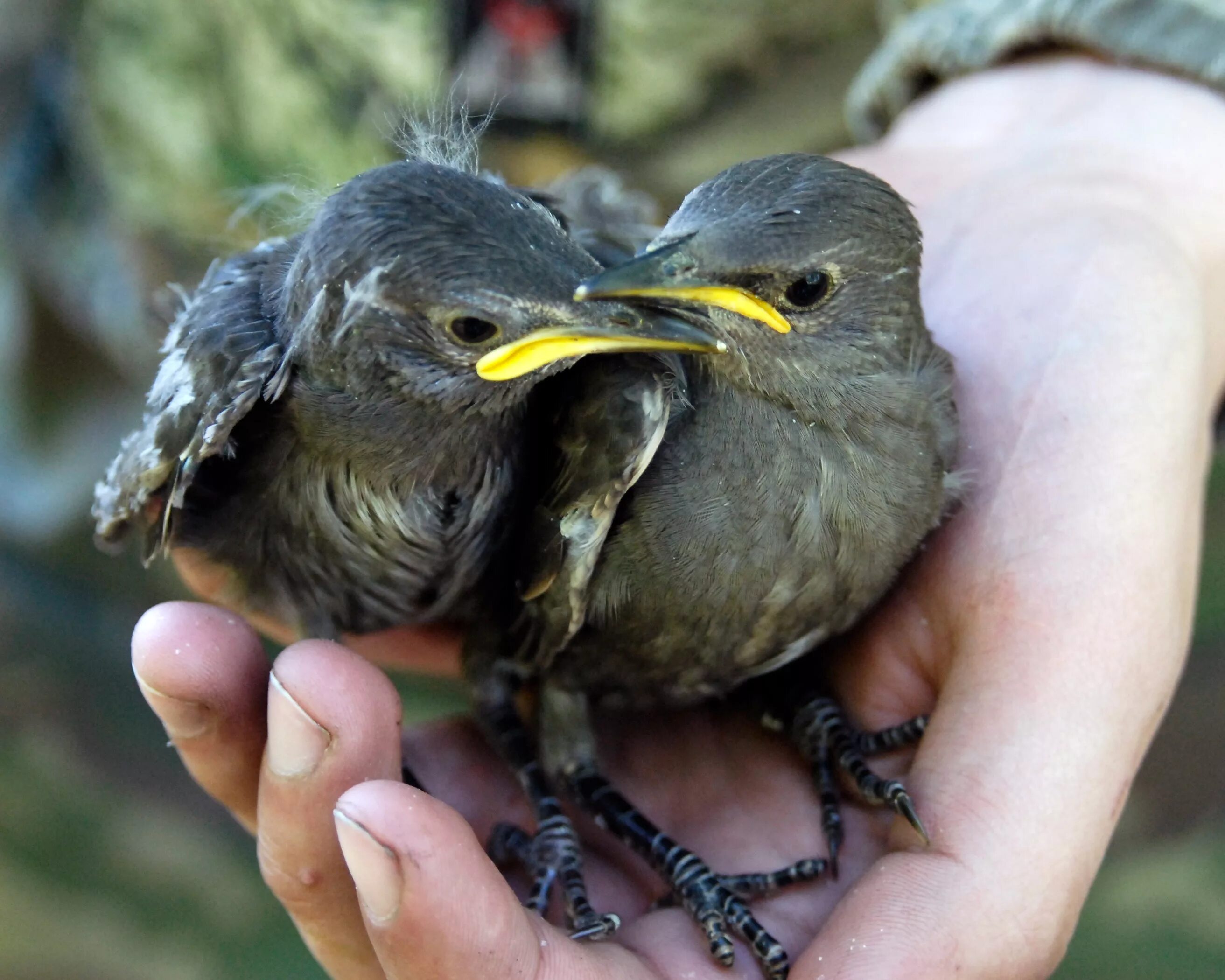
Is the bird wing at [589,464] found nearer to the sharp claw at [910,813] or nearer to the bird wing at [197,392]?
the bird wing at [197,392]

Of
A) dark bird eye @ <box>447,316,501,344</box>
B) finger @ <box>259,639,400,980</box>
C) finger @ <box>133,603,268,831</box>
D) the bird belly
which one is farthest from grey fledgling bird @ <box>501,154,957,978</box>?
finger @ <box>133,603,268,831</box>

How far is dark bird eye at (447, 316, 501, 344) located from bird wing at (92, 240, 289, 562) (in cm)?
34

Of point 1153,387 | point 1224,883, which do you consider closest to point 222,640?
point 1153,387

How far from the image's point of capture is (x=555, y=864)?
2.27 meters

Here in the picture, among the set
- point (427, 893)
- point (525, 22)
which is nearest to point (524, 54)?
point (525, 22)

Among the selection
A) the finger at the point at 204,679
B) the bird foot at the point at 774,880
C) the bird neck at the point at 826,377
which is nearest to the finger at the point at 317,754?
the finger at the point at 204,679

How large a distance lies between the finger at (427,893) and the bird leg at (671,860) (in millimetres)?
444

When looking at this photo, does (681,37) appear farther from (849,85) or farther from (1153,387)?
(1153,387)

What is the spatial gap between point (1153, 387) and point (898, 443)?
0.61 meters

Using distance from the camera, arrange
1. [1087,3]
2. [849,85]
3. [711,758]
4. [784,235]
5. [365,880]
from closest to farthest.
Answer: [365,880]
[784,235]
[711,758]
[1087,3]
[849,85]

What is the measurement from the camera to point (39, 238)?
3947 millimetres

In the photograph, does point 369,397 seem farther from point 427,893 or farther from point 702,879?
point 702,879

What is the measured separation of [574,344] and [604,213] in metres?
1.18

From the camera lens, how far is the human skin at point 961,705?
5.84ft
